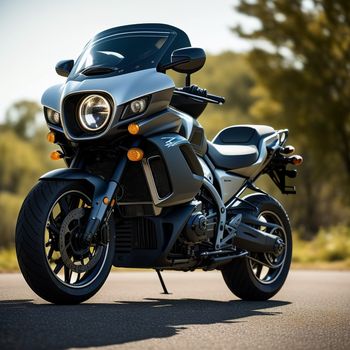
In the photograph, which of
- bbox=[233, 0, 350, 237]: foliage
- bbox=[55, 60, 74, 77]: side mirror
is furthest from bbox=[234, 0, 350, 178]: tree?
bbox=[55, 60, 74, 77]: side mirror

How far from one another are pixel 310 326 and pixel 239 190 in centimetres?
255

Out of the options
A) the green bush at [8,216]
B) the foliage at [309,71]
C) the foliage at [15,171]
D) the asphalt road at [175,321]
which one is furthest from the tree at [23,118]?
the asphalt road at [175,321]

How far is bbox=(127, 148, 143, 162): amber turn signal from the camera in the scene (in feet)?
22.0

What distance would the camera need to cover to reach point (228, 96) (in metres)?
44.5

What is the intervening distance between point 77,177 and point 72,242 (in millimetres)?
499

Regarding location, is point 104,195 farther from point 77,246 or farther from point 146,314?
point 146,314

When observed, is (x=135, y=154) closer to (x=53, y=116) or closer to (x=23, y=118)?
(x=53, y=116)

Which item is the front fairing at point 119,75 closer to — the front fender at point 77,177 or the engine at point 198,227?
the front fender at point 77,177

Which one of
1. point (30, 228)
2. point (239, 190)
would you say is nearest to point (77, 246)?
point (30, 228)

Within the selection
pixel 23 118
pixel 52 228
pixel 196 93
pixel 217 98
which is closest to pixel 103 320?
pixel 52 228

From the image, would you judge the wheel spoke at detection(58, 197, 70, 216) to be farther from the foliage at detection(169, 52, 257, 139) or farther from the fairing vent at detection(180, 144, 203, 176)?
the foliage at detection(169, 52, 257, 139)

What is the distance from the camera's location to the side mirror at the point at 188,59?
702 centimetres

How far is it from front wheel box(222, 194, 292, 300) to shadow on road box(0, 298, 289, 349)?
0.45 metres

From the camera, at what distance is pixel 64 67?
304 inches
